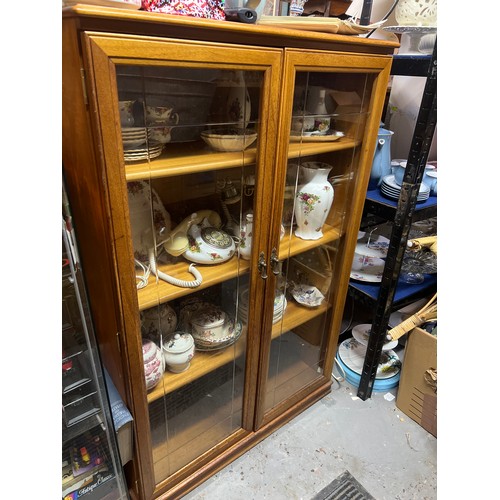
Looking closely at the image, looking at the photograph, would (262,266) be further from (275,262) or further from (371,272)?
(371,272)

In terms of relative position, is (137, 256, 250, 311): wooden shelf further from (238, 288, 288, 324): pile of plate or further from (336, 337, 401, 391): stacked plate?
(336, 337, 401, 391): stacked plate

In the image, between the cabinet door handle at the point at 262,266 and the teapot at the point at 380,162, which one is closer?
the cabinet door handle at the point at 262,266

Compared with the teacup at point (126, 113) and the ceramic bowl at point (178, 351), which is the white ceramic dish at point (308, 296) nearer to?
the ceramic bowl at point (178, 351)

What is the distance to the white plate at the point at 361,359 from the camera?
1712 mm

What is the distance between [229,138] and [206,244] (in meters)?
0.31

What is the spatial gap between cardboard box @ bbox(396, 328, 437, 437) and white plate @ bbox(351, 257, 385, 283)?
0.83 feet

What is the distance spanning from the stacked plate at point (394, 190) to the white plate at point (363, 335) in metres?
0.72

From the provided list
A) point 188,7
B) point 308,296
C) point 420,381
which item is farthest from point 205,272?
point 420,381

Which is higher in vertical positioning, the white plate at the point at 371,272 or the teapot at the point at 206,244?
the teapot at the point at 206,244

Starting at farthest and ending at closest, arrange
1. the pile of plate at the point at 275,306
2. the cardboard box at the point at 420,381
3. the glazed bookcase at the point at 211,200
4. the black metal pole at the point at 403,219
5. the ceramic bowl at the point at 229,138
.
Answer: the cardboard box at the point at 420,381, the pile of plate at the point at 275,306, the black metal pole at the point at 403,219, the ceramic bowl at the point at 229,138, the glazed bookcase at the point at 211,200

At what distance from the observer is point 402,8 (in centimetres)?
123

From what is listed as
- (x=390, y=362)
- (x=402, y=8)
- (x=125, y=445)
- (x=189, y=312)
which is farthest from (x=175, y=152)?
(x=390, y=362)

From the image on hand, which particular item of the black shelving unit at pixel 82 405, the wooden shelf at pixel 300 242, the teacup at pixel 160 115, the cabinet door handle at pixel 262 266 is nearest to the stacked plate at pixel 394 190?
the wooden shelf at pixel 300 242

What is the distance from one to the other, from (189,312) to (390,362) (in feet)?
3.36
